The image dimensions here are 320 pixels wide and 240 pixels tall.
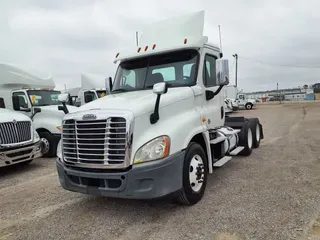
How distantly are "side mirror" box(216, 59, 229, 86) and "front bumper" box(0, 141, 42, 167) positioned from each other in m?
5.14

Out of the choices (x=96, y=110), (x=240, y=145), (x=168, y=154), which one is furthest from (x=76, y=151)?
(x=240, y=145)

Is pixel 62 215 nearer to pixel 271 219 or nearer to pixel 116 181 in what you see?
pixel 116 181

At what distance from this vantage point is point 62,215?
430cm

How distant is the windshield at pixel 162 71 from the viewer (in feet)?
15.9

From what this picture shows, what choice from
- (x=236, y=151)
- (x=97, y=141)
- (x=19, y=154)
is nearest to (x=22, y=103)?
(x=19, y=154)

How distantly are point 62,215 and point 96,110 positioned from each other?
5.79 feet

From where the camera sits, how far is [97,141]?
376cm

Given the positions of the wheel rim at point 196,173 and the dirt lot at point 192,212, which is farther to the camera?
the wheel rim at point 196,173

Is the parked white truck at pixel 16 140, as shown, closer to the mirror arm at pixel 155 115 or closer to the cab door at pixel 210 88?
the mirror arm at pixel 155 115

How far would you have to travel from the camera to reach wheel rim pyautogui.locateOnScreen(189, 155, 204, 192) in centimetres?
424

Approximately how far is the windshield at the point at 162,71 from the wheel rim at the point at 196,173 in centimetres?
132

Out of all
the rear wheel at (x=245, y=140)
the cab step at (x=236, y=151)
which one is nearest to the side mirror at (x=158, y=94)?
the cab step at (x=236, y=151)

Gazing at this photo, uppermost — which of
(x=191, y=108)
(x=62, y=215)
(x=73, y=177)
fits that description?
(x=191, y=108)

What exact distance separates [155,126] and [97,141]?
2.67 feet
